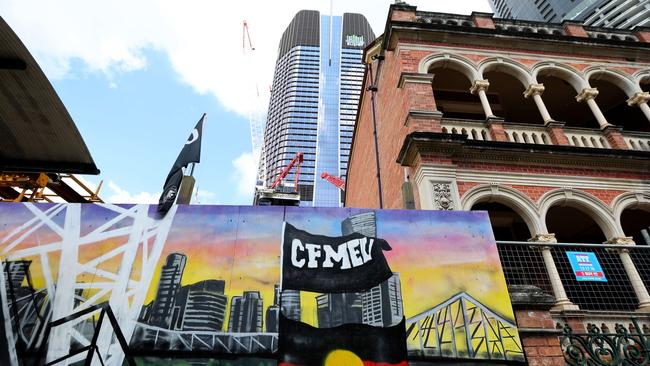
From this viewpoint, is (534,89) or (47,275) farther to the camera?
(534,89)

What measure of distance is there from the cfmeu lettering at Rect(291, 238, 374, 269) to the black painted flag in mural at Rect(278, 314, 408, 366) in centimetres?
78

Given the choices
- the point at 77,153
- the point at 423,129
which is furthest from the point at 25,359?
the point at 423,129

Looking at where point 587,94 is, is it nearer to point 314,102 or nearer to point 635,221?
point 635,221

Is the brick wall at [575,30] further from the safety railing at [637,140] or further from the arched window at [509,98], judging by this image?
the safety railing at [637,140]

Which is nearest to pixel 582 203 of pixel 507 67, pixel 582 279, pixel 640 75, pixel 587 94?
pixel 582 279

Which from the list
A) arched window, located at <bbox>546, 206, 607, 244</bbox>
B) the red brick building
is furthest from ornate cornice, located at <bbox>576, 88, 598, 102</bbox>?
arched window, located at <bbox>546, 206, 607, 244</bbox>

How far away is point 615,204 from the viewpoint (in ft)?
27.4

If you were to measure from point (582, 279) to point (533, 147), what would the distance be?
11.7 feet

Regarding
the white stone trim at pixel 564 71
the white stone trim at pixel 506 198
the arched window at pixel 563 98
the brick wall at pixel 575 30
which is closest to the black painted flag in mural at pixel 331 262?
the white stone trim at pixel 506 198

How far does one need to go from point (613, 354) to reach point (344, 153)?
115 metres

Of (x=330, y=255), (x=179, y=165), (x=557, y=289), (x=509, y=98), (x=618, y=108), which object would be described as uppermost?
(x=509, y=98)

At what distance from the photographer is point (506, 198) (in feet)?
26.8

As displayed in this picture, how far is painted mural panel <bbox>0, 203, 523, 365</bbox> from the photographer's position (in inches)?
166

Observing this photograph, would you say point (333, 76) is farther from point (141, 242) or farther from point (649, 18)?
point (141, 242)
